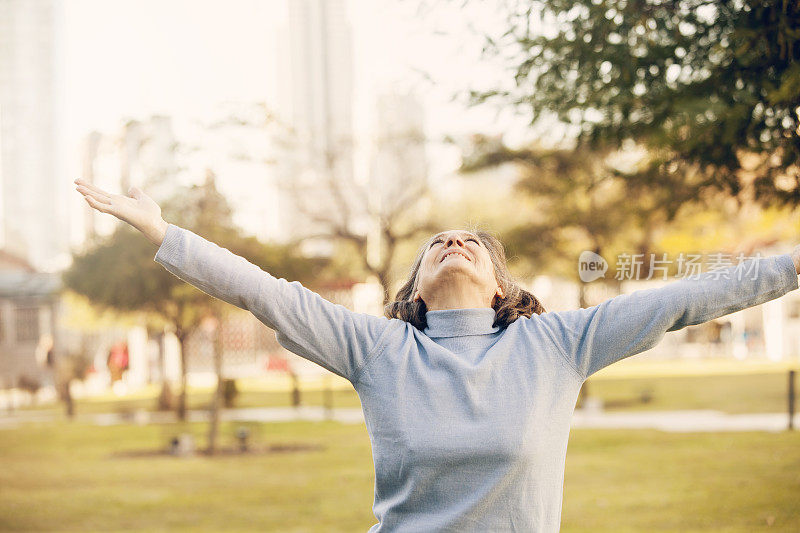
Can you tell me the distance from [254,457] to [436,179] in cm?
419

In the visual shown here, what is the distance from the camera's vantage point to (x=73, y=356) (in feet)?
46.8

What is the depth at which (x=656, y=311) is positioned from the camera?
150 cm

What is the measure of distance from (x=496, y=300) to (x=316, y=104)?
13.4 metres

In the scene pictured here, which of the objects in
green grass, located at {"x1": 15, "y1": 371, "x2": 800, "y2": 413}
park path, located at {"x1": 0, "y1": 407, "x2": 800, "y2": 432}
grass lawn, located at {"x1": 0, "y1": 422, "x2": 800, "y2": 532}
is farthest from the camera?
green grass, located at {"x1": 15, "y1": 371, "x2": 800, "y2": 413}

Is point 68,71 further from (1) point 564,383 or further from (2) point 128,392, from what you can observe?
(1) point 564,383

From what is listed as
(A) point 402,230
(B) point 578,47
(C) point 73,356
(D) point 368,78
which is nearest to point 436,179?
(A) point 402,230

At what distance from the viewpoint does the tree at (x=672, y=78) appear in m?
3.14

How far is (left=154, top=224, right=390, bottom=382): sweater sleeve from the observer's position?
1.43 meters

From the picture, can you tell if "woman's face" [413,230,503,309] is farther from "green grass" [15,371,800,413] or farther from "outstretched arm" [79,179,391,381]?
"green grass" [15,371,800,413]

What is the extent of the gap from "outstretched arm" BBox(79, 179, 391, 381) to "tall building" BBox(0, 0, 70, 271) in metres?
9.53

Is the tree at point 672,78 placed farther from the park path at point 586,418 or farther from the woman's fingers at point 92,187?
the park path at point 586,418

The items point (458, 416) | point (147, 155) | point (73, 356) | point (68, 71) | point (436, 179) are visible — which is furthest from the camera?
point (73, 356)

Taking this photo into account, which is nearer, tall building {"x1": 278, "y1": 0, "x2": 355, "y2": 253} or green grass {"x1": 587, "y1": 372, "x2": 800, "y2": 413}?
tall building {"x1": 278, "y1": 0, "x2": 355, "y2": 253}

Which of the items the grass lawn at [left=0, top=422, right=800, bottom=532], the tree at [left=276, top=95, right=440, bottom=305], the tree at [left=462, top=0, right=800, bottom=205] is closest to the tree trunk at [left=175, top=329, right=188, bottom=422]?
the grass lawn at [left=0, top=422, right=800, bottom=532]
